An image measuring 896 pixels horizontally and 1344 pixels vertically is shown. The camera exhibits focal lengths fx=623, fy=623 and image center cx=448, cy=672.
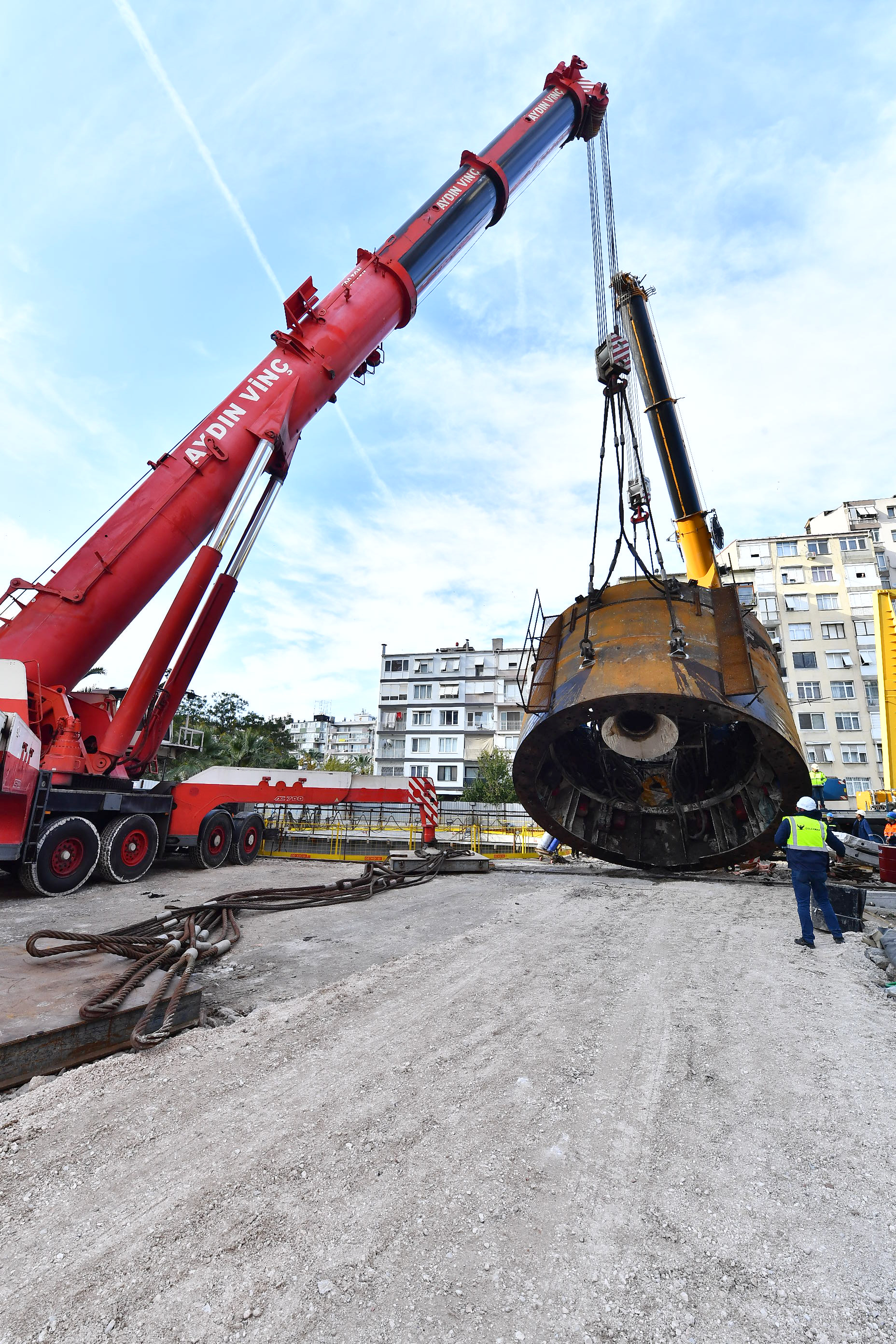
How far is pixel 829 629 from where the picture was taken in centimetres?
4153

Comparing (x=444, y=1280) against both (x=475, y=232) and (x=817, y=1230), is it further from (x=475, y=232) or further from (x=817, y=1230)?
(x=475, y=232)

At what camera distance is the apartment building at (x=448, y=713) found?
139 ft

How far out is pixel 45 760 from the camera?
7898 millimetres

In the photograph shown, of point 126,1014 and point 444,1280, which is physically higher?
point 126,1014

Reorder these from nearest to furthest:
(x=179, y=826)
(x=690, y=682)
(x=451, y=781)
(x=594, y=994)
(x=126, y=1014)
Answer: (x=126, y=1014), (x=594, y=994), (x=690, y=682), (x=179, y=826), (x=451, y=781)

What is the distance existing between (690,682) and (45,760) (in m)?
7.73

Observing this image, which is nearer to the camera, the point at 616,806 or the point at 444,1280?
the point at 444,1280

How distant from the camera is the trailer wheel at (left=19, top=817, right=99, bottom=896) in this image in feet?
25.2

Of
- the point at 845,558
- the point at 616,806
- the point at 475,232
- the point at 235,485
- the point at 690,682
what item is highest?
the point at 845,558

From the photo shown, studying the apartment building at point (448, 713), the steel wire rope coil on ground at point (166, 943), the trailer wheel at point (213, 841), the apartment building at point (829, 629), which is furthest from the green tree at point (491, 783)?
the steel wire rope coil on ground at point (166, 943)

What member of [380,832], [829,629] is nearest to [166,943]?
[380,832]

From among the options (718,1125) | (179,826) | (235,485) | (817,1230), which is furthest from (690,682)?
(179,826)

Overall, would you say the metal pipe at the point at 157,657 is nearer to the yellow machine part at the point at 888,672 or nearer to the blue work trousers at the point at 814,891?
the blue work trousers at the point at 814,891

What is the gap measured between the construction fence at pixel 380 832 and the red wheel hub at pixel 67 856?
557 cm
